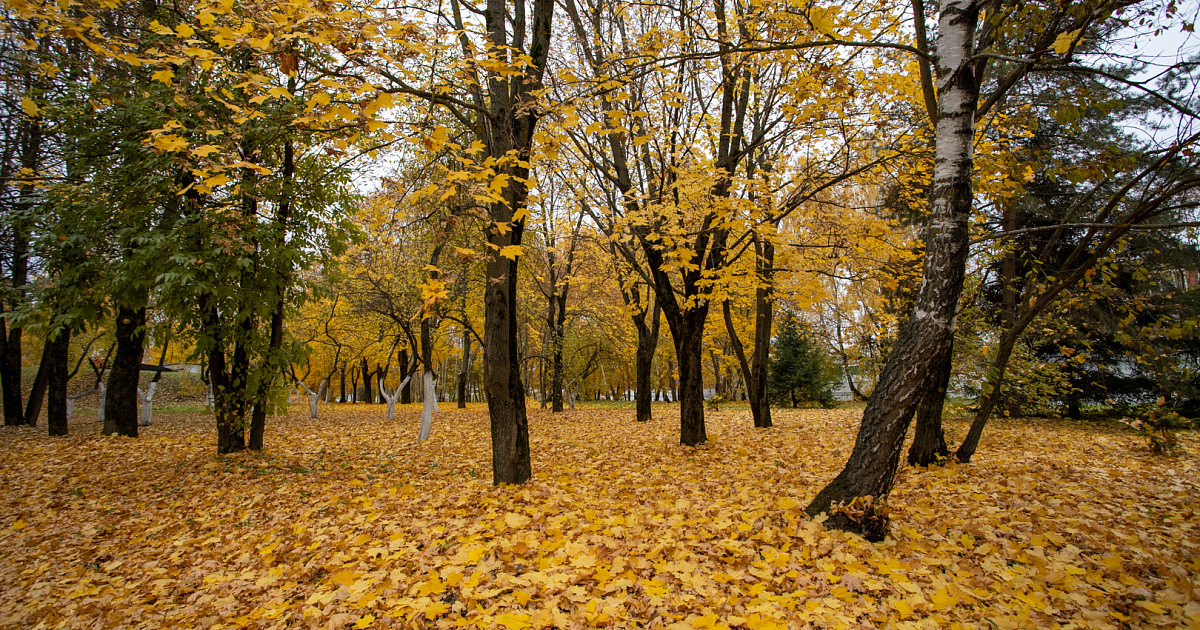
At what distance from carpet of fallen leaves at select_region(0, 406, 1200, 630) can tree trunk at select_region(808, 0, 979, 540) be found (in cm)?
48

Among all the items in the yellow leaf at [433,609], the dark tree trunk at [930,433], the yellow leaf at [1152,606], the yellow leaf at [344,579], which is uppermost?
the dark tree trunk at [930,433]

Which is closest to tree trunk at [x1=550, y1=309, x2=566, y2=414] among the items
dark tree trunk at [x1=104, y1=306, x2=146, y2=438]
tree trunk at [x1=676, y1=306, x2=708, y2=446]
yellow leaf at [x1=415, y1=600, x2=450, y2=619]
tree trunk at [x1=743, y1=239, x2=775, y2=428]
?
tree trunk at [x1=743, y1=239, x2=775, y2=428]

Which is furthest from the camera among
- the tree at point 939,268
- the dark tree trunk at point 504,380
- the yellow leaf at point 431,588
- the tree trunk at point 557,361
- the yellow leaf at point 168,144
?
the tree trunk at point 557,361

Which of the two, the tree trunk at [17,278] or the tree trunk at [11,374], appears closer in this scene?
the tree trunk at [17,278]

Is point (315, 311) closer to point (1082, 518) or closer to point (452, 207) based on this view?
point (452, 207)

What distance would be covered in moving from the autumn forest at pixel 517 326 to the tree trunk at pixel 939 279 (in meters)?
0.02

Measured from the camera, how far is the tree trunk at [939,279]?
10.9ft

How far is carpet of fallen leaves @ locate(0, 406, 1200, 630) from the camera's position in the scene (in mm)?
2676

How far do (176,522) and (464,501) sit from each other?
9.11ft

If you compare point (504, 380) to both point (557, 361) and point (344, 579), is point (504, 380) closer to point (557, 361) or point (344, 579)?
point (344, 579)

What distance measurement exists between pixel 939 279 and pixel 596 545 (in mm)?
3103

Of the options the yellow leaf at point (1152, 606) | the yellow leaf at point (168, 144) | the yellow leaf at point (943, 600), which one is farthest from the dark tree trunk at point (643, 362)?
the yellow leaf at point (168, 144)

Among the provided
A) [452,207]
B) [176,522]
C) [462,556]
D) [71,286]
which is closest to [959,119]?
[452,207]

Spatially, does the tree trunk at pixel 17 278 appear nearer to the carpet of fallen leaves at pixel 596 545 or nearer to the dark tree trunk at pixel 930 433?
the carpet of fallen leaves at pixel 596 545
